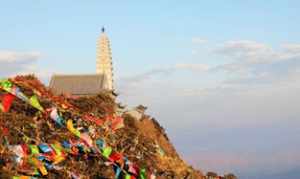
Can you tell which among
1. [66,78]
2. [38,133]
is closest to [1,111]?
[38,133]

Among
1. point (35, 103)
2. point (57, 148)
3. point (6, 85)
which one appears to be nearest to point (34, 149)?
point (57, 148)

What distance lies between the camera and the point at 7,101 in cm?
3173

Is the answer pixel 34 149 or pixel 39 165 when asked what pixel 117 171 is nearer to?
pixel 34 149

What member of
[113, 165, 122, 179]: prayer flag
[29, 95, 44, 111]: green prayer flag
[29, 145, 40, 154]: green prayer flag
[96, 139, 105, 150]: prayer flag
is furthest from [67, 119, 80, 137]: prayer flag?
[29, 145, 40, 154]: green prayer flag

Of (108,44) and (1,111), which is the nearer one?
(1,111)

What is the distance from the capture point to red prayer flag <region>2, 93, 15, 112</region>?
31314 mm

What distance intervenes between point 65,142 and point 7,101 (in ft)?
14.4

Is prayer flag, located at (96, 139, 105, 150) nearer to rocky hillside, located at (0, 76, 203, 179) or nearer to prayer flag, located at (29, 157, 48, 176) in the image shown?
Answer: rocky hillside, located at (0, 76, 203, 179)

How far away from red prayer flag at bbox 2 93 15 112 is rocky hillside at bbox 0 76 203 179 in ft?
0.17

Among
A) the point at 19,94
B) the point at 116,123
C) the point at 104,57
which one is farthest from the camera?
the point at 104,57

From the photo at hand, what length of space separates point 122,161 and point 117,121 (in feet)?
A: 26.2

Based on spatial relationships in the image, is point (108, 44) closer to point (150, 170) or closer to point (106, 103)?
point (106, 103)

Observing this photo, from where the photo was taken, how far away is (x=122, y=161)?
99.6 feet

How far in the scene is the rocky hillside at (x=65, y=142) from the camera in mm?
26781
